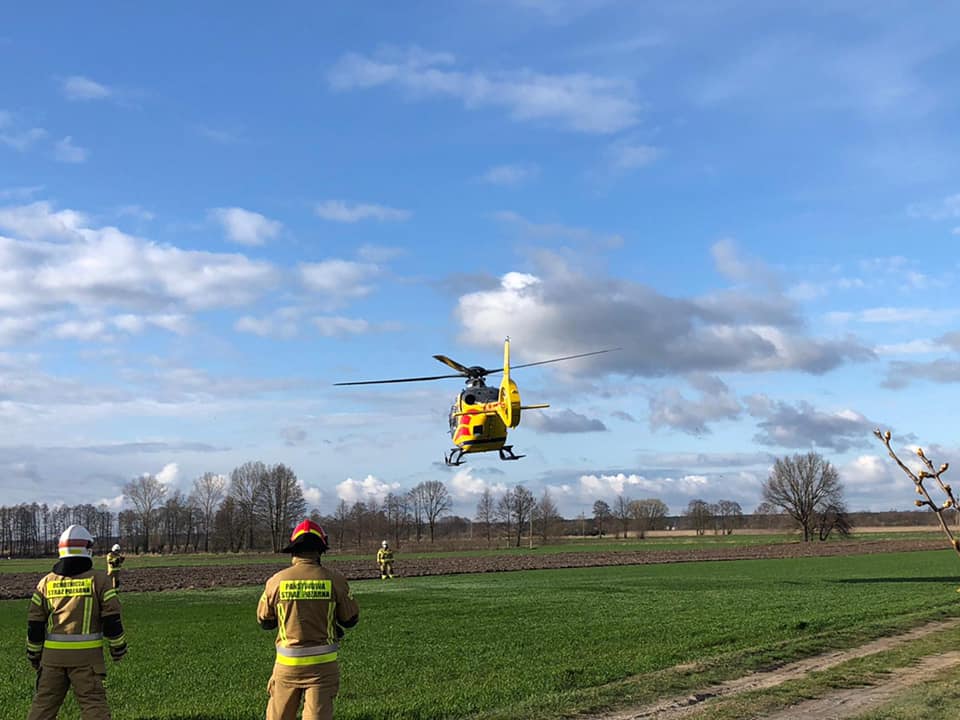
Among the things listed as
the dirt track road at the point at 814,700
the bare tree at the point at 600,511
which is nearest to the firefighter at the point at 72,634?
the dirt track road at the point at 814,700

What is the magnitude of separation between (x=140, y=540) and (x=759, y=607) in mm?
147523

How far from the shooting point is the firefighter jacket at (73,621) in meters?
8.89

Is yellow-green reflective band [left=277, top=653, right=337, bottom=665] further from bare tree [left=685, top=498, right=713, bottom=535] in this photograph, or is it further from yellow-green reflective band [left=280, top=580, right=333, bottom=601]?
bare tree [left=685, top=498, right=713, bottom=535]

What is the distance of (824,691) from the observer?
12.6m

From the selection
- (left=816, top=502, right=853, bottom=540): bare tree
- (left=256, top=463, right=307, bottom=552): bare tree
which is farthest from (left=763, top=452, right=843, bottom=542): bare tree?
(left=256, top=463, right=307, bottom=552): bare tree

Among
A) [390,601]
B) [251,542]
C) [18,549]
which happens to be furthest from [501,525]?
[390,601]

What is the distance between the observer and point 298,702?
8.03m

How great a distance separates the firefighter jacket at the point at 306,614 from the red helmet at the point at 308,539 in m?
0.11

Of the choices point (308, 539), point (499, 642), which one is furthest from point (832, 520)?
point (308, 539)

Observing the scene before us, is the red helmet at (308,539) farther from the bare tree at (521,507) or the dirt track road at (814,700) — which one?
the bare tree at (521,507)

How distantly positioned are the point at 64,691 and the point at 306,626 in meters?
3.02

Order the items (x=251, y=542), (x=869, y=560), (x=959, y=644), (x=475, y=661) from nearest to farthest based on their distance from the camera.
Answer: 1. (x=475, y=661)
2. (x=959, y=644)
3. (x=869, y=560)
4. (x=251, y=542)

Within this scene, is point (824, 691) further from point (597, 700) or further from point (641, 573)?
point (641, 573)

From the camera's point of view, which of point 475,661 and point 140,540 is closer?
point 475,661
